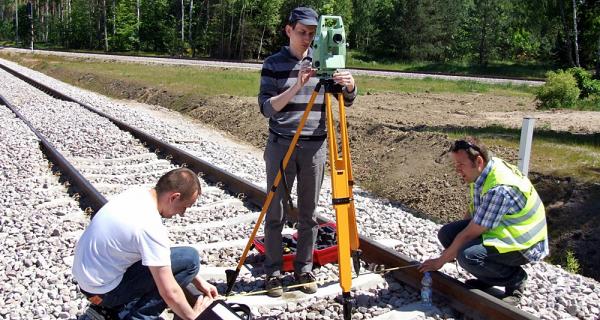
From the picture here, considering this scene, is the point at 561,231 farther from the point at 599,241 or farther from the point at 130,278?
the point at 130,278

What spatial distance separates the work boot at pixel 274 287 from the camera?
4.30 metres

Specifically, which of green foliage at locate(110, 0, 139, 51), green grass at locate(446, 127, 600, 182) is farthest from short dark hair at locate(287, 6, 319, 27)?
green foliage at locate(110, 0, 139, 51)

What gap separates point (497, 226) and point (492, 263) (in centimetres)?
29

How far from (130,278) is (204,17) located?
57.8 meters

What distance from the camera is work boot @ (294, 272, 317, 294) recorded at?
435 centimetres

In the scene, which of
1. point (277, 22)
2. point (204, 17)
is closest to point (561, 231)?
point (277, 22)

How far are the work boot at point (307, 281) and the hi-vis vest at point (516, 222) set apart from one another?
1283mm

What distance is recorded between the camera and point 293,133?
4.05 meters

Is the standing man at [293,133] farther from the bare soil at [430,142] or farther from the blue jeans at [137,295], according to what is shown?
the bare soil at [430,142]

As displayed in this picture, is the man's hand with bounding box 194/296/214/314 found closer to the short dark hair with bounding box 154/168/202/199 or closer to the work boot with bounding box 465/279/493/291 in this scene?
the short dark hair with bounding box 154/168/202/199

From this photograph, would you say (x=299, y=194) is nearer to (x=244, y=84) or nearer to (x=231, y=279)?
(x=231, y=279)

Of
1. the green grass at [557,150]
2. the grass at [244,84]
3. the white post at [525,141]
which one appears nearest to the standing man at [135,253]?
the white post at [525,141]

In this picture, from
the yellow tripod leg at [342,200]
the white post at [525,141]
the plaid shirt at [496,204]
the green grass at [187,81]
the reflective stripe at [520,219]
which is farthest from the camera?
the green grass at [187,81]

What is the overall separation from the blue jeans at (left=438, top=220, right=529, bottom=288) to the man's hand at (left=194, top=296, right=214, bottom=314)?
187cm
